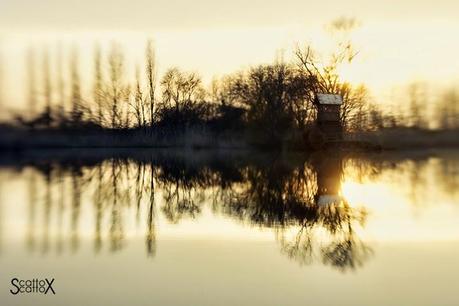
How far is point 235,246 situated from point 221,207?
4.79 meters

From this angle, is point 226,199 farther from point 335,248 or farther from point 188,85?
point 188,85

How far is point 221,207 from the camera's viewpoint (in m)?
14.2

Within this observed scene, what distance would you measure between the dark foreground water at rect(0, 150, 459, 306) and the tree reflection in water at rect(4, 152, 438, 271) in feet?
0.14

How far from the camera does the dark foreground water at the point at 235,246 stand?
21.9 ft

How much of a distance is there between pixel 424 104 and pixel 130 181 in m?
75.4

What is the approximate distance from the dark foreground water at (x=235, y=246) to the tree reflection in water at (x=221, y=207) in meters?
0.04

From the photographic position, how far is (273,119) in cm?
5088

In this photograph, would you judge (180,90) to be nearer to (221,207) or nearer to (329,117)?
(329,117)

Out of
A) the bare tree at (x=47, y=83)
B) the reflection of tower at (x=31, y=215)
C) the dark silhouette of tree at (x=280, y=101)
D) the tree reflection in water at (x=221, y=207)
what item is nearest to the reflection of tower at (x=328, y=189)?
the tree reflection in water at (x=221, y=207)

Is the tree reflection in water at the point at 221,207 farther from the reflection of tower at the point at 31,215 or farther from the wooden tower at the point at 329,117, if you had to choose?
the wooden tower at the point at 329,117

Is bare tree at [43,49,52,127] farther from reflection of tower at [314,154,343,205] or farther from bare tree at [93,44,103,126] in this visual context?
reflection of tower at [314,154,343,205]

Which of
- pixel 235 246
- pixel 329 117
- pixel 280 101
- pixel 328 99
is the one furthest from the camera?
pixel 280 101

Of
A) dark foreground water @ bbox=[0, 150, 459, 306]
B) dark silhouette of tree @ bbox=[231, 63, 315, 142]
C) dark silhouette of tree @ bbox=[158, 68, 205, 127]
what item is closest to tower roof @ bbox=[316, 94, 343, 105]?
dark silhouette of tree @ bbox=[231, 63, 315, 142]

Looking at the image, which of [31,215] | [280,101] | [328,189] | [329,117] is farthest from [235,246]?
[280,101]
